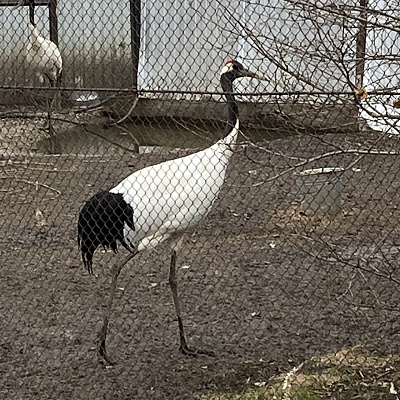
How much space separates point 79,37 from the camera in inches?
450

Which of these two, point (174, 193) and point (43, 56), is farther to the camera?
point (43, 56)

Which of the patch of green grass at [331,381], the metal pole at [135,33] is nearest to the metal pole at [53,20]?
the metal pole at [135,33]

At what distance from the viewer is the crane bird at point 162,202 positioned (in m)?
4.34

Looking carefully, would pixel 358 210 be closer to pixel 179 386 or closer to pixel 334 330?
pixel 334 330

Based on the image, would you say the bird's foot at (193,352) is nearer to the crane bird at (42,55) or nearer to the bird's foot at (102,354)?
the bird's foot at (102,354)

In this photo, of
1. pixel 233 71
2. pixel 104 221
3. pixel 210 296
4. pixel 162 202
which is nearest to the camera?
pixel 162 202

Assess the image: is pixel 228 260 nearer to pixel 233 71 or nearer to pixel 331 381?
pixel 233 71

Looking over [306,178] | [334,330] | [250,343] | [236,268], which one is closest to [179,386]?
[250,343]

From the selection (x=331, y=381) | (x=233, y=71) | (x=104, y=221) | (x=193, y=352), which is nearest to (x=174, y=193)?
(x=104, y=221)

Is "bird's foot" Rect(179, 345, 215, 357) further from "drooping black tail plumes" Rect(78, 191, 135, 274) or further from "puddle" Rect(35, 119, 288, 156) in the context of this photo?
"puddle" Rect(35, 119, 288, 156)

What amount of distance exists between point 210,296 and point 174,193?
0.96 metres

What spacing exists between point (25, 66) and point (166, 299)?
21.7ft

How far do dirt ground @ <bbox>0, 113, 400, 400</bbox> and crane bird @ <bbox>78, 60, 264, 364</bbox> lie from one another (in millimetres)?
284

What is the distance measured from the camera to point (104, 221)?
4.45 m
